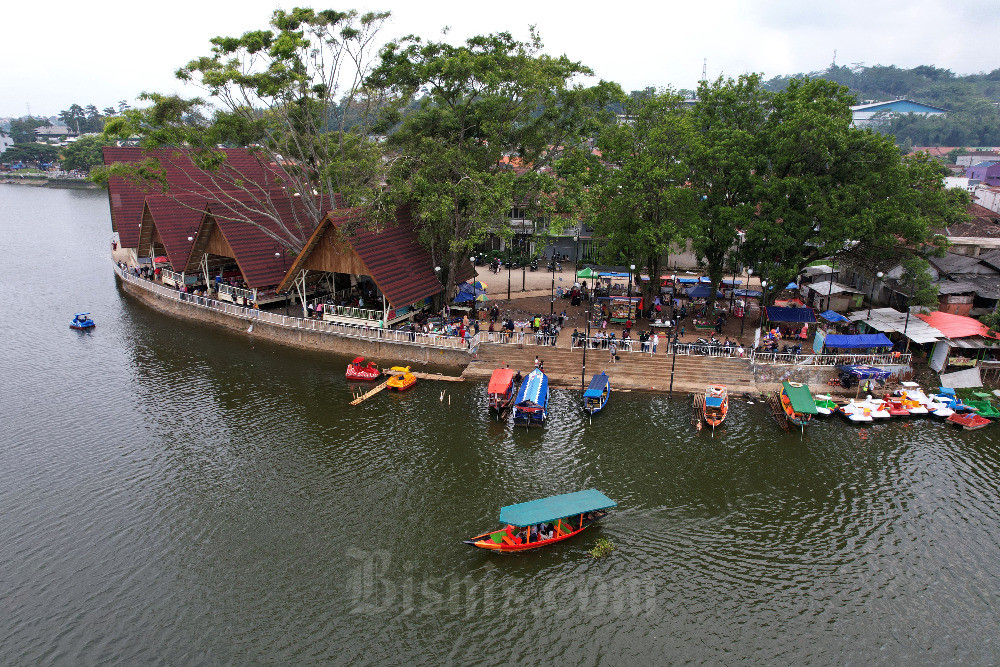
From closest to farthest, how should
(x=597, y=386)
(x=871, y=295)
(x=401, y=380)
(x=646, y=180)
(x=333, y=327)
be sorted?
(x=597, y=386), (x=401, y=380), (x=646, y=180), (x=333, y=327), (x=871, y=295)

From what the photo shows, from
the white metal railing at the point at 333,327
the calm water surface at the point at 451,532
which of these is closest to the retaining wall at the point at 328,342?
the white metal railing at the point at 333,327

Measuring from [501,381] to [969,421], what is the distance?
76.9ft

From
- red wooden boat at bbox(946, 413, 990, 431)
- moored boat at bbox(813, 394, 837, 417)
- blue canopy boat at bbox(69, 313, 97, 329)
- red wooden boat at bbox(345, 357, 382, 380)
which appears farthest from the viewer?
blue canopy boat at bbox(69, 313, 97, 329)

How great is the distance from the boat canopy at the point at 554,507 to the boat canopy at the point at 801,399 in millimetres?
12771

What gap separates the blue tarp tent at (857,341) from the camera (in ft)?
108

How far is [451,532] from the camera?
20812mm

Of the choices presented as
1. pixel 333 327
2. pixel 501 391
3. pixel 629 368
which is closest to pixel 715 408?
pixel 629 368

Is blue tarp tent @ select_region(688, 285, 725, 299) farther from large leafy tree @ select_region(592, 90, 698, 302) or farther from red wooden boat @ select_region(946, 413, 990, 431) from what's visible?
red wooden boat @ select_region(946, 413, 990, 431)

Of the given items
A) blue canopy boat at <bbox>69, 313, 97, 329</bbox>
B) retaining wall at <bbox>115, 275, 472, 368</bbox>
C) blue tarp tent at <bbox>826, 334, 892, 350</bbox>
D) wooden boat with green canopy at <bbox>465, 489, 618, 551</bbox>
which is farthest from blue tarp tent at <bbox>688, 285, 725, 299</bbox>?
blue canopy boat at <bbox>69, 313, 97, 329</bbox>

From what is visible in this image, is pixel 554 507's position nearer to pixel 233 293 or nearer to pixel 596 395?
pixel 596 395

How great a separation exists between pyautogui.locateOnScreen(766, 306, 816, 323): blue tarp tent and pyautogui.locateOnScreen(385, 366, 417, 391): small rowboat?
22935 millimetres

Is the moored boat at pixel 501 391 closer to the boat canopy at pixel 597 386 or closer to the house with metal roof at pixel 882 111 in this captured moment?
the boat canopy at pixel 597 386

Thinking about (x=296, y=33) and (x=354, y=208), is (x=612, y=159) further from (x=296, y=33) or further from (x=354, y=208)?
(x=296, y=33)

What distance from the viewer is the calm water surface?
16719 millimetres
